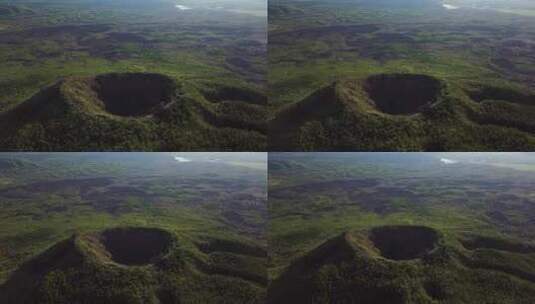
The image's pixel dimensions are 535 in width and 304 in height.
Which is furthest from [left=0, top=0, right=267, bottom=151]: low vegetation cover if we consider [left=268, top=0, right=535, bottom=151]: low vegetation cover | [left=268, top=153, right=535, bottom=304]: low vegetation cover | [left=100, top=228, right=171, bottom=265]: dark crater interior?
[left=100, top=228, right=171, bottom=265]: dark crater interior

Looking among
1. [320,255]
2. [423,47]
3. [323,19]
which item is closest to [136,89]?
[320,255]

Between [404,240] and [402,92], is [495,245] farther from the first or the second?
[402,92]

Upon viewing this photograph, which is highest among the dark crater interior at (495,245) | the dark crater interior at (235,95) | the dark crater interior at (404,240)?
the dark crater interior at (235,95)

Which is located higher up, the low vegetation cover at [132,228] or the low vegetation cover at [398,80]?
the low vegetation cover at [398,80]

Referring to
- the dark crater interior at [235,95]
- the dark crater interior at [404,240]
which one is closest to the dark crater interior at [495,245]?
the dark crater interior at [404,240]

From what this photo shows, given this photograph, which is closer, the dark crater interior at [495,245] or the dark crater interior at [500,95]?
the dark crater interior at [495,245]

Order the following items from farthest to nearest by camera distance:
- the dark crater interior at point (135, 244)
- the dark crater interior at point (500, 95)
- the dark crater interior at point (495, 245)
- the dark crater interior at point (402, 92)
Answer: the dark crater interior at point (500, 95), the dark crater interior at point (402, 92), the dark crater interior at point (495, 245), the dark crater interior at point (135, 244)

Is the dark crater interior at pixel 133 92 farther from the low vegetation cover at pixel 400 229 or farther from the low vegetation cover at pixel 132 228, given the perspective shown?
the low vegetation cover at pixel 400 229
